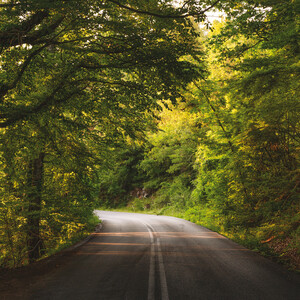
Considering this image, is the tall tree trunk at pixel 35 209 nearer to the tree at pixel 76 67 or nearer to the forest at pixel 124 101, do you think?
the forest at pixel 124 101

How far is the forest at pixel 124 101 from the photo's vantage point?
5.95 meters

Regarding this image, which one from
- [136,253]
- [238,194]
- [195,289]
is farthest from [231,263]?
[238,194]

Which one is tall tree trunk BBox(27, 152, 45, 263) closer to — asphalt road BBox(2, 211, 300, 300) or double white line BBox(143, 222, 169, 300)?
asphalt road BBox(2, 211, 300, 300)

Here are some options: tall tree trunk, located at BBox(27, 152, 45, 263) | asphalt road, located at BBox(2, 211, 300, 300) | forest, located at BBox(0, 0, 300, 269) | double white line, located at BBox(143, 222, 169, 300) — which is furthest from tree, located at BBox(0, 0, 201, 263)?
double white line, located at BBox(143, 222, 169, 300)

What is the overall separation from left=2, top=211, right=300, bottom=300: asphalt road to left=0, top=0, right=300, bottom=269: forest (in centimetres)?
155

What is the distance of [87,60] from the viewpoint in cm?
658

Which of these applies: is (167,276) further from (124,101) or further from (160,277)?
(124,101)

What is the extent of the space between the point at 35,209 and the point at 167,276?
614 centimetres

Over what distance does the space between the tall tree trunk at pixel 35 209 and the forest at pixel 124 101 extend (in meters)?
0.06

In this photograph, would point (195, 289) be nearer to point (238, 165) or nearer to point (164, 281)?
point (164, 281)

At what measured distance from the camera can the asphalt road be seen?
4875mm

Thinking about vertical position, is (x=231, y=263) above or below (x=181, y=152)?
below

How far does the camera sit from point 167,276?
5902 millimetres

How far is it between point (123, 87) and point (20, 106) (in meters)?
2.84
